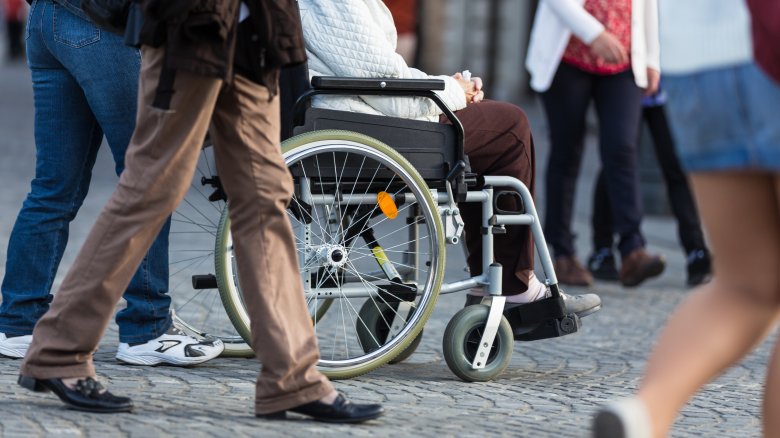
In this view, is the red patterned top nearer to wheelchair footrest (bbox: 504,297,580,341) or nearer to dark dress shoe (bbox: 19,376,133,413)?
wheelchair footrest (bbox: 504,297,580,341)

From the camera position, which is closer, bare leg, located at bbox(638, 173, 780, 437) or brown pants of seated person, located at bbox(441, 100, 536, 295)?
bare leg, located at bbox(638, 173, 780, 437)

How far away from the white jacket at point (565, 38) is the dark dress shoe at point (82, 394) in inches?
145

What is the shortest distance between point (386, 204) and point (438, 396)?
62 cm

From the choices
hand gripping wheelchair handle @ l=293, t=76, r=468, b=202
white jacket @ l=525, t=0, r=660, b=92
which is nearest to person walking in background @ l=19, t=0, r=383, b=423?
hand gripping wheelchair handle @ l=293, t=76, r=468, b=202

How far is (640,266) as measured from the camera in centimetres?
744

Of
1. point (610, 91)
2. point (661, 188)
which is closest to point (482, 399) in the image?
point (610, 91)

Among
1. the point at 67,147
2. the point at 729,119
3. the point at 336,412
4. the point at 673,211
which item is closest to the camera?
the point at 729,119

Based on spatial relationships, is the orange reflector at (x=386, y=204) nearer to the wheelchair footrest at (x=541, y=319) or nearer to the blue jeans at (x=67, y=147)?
the wheelchair footrest at (x=541, y=319)

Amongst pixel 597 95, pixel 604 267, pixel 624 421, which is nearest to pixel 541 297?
pixel 624 421

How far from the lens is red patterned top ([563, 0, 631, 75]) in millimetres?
7109

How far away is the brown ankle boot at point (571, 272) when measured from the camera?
746 centimetres

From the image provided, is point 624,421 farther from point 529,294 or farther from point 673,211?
point 673,211

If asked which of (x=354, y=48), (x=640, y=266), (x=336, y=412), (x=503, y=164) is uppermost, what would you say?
(x=354, y=48)

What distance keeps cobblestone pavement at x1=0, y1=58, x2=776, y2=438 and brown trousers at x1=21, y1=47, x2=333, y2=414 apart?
15 centimetres
